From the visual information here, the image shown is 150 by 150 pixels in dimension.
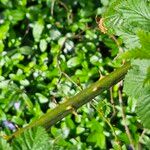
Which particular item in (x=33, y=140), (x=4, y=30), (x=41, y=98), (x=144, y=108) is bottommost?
(x=41, y=98)

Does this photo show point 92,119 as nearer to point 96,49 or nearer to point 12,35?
point 96,49

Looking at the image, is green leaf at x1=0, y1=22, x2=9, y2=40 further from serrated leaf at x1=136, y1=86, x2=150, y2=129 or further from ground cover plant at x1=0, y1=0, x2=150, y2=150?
serrated leaf at x1=136, y1=86, x2=150, y2=129

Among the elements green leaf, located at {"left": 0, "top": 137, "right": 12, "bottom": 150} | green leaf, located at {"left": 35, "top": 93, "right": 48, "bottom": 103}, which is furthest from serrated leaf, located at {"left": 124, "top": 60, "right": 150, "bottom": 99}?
green leaf, located at {"left": 35, "top": 93, "right": 48, "bottom": 103}

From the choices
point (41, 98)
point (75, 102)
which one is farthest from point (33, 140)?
point (41, 98)

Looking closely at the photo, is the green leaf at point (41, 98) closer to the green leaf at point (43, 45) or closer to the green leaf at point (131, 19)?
the green leaf at point (43, 45)

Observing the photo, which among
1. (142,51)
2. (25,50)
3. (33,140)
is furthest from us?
(25,50)

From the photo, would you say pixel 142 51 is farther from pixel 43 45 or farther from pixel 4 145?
pixel 43 45
